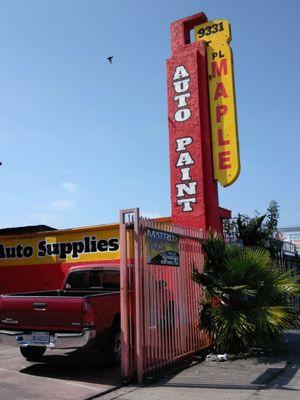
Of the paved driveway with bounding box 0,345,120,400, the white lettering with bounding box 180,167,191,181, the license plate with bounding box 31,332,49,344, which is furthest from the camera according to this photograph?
the white lettering with bounding box 180,167,191,181

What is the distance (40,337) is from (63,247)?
8139mm

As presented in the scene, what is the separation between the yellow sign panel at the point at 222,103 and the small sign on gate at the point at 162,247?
10.5ft

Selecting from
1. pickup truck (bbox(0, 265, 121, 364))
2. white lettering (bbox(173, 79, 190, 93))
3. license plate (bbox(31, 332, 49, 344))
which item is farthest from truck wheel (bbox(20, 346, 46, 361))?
white lettering (bbox(173, 79, 190, 93))

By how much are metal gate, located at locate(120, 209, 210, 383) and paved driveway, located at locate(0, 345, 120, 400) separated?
2.17 ft

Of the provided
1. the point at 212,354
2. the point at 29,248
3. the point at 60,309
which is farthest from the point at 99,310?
the point at 29,248

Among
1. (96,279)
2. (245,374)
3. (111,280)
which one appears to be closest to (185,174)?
(111,280)

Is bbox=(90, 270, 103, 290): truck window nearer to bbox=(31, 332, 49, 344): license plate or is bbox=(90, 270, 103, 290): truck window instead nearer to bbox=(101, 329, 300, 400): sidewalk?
bbox=(31, 332, 49, 344): license plate

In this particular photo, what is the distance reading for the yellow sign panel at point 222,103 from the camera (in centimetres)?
1238

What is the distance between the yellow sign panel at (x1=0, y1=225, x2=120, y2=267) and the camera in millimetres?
15891

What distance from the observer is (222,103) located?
12.6 m

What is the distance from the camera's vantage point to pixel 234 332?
32.6ft

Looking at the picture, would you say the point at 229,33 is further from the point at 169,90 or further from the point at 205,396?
the point at 205,396

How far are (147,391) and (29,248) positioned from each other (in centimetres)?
1068

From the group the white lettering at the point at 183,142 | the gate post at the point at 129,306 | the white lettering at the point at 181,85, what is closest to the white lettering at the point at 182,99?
the white lettering at the point at 181,85
